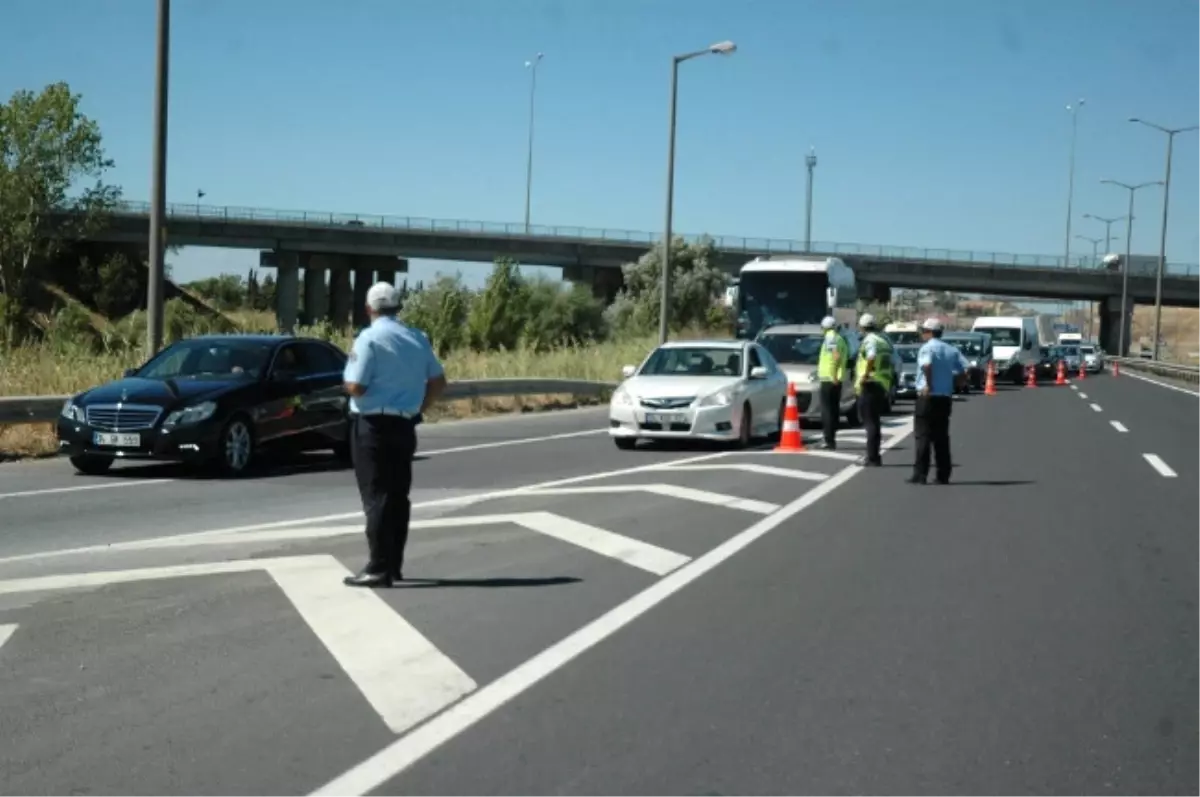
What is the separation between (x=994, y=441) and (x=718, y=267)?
181 feet

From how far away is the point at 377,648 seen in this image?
7543mm

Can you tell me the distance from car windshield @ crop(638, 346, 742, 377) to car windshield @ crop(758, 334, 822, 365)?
508 cm

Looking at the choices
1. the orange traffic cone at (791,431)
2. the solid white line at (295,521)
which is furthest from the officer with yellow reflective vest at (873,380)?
the solid white line at (295,521)

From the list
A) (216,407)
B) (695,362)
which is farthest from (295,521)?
(695,362)

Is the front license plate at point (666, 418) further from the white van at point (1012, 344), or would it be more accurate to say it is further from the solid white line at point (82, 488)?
the white van at point (1012, 344)

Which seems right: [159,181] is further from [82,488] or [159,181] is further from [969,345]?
[969,345]

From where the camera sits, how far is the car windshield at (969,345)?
4722 centimetres

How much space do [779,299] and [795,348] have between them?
9.87m

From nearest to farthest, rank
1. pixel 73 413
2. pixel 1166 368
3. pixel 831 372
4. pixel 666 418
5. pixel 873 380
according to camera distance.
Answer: pixel 73 413 → pixel 873 380 → pixel 831 372 → pixel 666 418 → pixel 1166 368

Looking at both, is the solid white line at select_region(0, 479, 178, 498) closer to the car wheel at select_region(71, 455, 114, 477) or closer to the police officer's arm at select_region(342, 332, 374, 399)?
the car wheel at select_region(71, 455, 114, 477)

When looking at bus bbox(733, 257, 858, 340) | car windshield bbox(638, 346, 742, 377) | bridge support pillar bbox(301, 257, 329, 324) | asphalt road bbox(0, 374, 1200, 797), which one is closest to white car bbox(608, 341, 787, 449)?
car windshield bbox(638, 346, 742, 377)

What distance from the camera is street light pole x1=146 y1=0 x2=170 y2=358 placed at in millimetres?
19125

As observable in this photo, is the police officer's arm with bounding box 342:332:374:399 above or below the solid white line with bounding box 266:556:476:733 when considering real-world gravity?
above

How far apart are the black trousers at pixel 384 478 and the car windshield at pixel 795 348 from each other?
1844 centimetres
